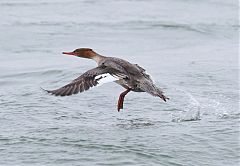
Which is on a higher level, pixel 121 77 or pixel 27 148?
pixel 121 77

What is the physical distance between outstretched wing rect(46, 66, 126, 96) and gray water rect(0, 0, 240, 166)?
0.37 meters

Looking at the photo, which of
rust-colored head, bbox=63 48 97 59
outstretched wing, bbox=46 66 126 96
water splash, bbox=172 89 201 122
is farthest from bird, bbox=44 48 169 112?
rust-colored head, bbox=63 48 97 59

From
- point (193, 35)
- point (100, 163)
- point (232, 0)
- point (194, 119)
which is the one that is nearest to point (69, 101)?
point (194, 119)

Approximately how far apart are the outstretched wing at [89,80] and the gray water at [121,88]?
1.22 feet

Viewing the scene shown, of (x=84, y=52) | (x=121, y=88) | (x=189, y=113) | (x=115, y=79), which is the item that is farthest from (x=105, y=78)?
(x=121, y=88)

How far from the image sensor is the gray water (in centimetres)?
682

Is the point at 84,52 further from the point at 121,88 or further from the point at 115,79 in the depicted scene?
the point at 115,79

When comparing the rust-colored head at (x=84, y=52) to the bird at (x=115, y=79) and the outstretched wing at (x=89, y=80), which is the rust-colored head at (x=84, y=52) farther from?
the outstretched wing at (x=89, y=80)

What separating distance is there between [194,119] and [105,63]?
4.08ft

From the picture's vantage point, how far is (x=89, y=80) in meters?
7.88

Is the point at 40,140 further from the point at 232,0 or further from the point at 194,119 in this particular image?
the point at 232,0

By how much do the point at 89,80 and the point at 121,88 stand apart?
6.80 feet

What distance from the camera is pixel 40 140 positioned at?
7102mm

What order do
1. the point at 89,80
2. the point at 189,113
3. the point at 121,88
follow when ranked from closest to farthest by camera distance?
the point at 89,80, the point at 189,113, the point at 121,88
